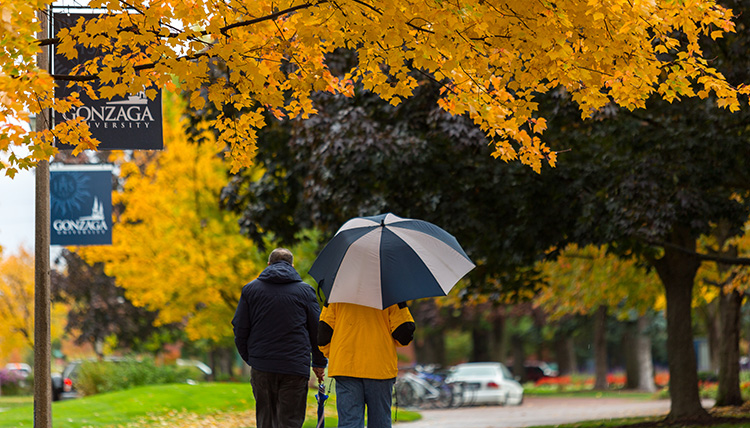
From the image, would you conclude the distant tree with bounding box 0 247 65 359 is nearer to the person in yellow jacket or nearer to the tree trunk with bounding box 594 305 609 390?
the tree trunk with bounding box 594 305 609 390

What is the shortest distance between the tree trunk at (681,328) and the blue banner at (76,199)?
28.3 ft

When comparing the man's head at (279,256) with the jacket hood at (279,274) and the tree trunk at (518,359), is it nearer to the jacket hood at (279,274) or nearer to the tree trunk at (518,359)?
the jacket hood at (279,274)

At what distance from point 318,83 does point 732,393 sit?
1447cm

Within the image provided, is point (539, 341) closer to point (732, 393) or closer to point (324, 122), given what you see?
point (732, 393)

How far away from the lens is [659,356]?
2283 inches

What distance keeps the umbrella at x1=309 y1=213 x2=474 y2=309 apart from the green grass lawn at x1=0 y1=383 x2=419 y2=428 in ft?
29.0

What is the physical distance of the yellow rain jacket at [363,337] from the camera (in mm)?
6398

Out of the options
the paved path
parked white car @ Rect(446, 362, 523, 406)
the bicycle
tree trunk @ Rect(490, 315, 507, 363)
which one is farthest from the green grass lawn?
tree trunk @ Rect(490, 315, 507, 363)

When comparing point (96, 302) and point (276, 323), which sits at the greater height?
point (96, 302)

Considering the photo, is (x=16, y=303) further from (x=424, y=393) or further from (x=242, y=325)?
(x=242, y=325)

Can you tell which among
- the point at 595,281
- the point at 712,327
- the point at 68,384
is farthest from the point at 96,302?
the point at 712,327

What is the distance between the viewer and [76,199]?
10.8 metres

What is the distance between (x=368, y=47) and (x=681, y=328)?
9.47m

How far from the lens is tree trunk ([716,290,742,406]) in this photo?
18.6m
